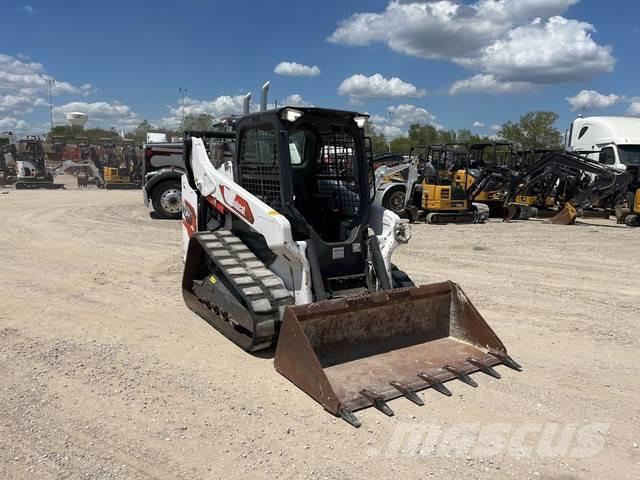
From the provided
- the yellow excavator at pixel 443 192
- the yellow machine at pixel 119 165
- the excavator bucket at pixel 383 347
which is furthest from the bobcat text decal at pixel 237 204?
the yellow machine at pixel 119 165

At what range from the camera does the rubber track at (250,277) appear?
461 cm

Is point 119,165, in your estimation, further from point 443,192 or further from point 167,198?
point 443,192

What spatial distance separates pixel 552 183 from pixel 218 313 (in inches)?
569

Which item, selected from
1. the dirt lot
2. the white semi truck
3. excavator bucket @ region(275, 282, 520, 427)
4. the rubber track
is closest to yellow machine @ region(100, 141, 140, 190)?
the white semi truck

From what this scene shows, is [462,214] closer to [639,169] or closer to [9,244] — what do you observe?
[639,169]

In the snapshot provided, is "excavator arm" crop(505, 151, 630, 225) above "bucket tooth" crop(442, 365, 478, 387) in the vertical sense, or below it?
above

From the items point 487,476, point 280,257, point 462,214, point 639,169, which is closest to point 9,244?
point 280,257

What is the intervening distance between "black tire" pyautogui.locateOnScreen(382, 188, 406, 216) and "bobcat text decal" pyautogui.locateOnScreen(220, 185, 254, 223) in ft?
35.3

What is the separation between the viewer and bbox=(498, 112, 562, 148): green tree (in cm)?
4559

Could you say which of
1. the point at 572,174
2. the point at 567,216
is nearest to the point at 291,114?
the point at 567,216

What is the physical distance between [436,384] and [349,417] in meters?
0.84

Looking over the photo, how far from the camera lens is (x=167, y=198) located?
13742 mm

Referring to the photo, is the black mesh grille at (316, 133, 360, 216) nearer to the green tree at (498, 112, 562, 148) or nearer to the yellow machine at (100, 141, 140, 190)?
the yellow machine at (100, 141, 140, 190)

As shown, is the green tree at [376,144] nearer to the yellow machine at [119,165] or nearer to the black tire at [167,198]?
the black tire at [167,198]
